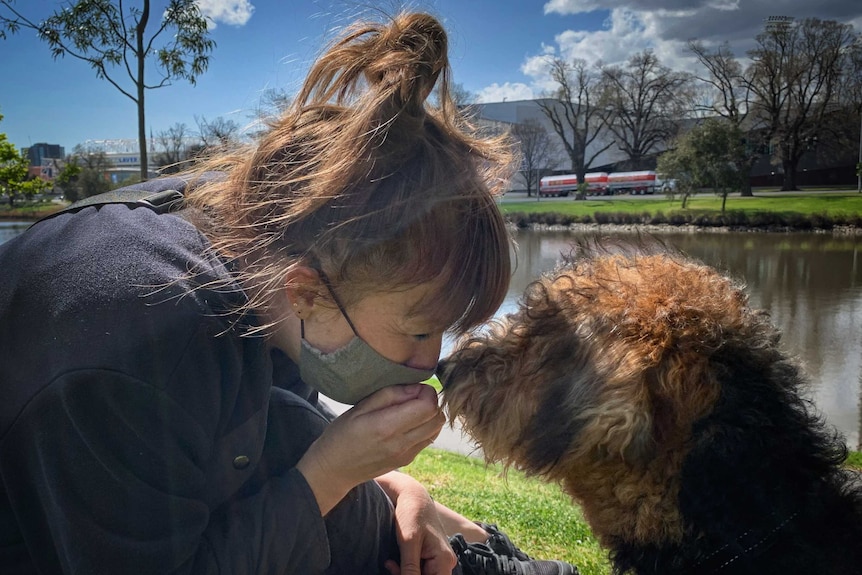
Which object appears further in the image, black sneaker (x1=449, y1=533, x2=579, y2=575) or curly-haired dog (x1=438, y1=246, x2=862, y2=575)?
black sneaker (x1=449, y1=533, x2=579, y2=575)

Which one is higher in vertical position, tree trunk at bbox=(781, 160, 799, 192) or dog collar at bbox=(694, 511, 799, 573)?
tree trunk at bbox=(781, 160, 799, 192)

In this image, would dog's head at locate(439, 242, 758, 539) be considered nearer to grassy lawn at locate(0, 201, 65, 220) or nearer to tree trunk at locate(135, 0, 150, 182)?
tree trunk at locate(135, 0, 150, 182)

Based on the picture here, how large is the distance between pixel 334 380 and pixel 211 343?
0.54 metres

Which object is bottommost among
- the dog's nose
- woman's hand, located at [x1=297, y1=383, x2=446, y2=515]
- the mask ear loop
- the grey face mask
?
woman's hand, located at [x1=297, y1=383, x2=446, y2=515]

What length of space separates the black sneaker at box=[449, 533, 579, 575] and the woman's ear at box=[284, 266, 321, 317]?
1.46 m

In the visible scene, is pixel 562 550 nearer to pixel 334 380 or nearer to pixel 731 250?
pixel 334 380

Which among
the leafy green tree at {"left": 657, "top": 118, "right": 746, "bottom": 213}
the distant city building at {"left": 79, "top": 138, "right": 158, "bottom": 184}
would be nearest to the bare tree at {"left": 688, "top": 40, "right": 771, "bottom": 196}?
the leafy green tree at {"left": 657, "top": 118, "right": 746, "bottom": 213}

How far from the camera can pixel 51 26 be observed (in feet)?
24.8

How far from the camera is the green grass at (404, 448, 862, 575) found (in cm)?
423

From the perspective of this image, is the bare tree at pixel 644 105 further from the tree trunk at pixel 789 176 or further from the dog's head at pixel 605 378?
the dog's head at pixel 605 378

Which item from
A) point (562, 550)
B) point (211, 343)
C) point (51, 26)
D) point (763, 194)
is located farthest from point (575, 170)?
point (211, 343)

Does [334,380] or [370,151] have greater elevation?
[370,151]

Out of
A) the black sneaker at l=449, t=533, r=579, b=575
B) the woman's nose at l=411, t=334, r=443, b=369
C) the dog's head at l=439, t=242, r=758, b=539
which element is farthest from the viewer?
the black sneaker at l=449, t=533, r=579, b=575

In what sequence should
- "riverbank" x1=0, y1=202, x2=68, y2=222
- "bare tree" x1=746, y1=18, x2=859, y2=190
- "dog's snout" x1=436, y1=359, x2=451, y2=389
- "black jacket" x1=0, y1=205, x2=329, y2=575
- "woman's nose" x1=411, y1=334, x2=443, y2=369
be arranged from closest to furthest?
1. "black jacket" x1=0, y1=205, x2=329, y2=575
2. "woman's nose" x1=411, y1=334, x2=443, y2=369
3. "dog's snout" x1=436, y1=359, x2=451, y2=389
4. "riverbank" x1=0, y1=202, x2=68, y2=222
5. "bare tree" x1=746, y1=18, x2=859, y2=190
